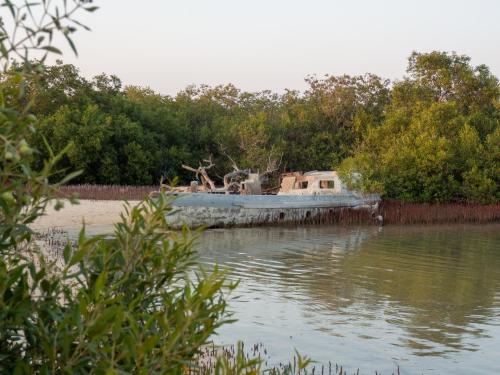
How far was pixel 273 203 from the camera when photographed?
75.5 ft

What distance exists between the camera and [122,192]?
32.0m

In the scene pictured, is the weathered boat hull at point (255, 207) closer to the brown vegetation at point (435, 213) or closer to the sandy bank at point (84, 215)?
the brown vegetation at point (435, 213)

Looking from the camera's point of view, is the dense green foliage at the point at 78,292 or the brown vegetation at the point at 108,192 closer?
the dense green foliage at the point at 78,292

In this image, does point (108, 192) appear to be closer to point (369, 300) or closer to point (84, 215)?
point (84, 215)

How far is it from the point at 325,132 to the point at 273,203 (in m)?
21.0

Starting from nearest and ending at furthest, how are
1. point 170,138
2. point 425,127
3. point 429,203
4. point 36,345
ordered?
point 36,345 < point 429,203 < point 425,127 < point 170,138

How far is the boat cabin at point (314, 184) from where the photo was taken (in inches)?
995

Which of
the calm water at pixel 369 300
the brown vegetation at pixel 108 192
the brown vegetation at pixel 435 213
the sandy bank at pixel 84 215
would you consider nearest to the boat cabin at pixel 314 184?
the brown vegetation at pixel 435 213

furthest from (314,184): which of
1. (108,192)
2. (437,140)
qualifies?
(108,192)

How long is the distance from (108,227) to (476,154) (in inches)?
766

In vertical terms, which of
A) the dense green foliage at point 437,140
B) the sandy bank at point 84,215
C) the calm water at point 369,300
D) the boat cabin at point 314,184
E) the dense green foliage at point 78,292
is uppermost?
the dense green foliage at point 437,140

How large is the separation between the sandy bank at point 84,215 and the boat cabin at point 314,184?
258 inches

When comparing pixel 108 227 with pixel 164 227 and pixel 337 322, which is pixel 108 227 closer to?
pixel 337 322

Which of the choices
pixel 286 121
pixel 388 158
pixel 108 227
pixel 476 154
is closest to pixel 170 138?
pixel 286 121
